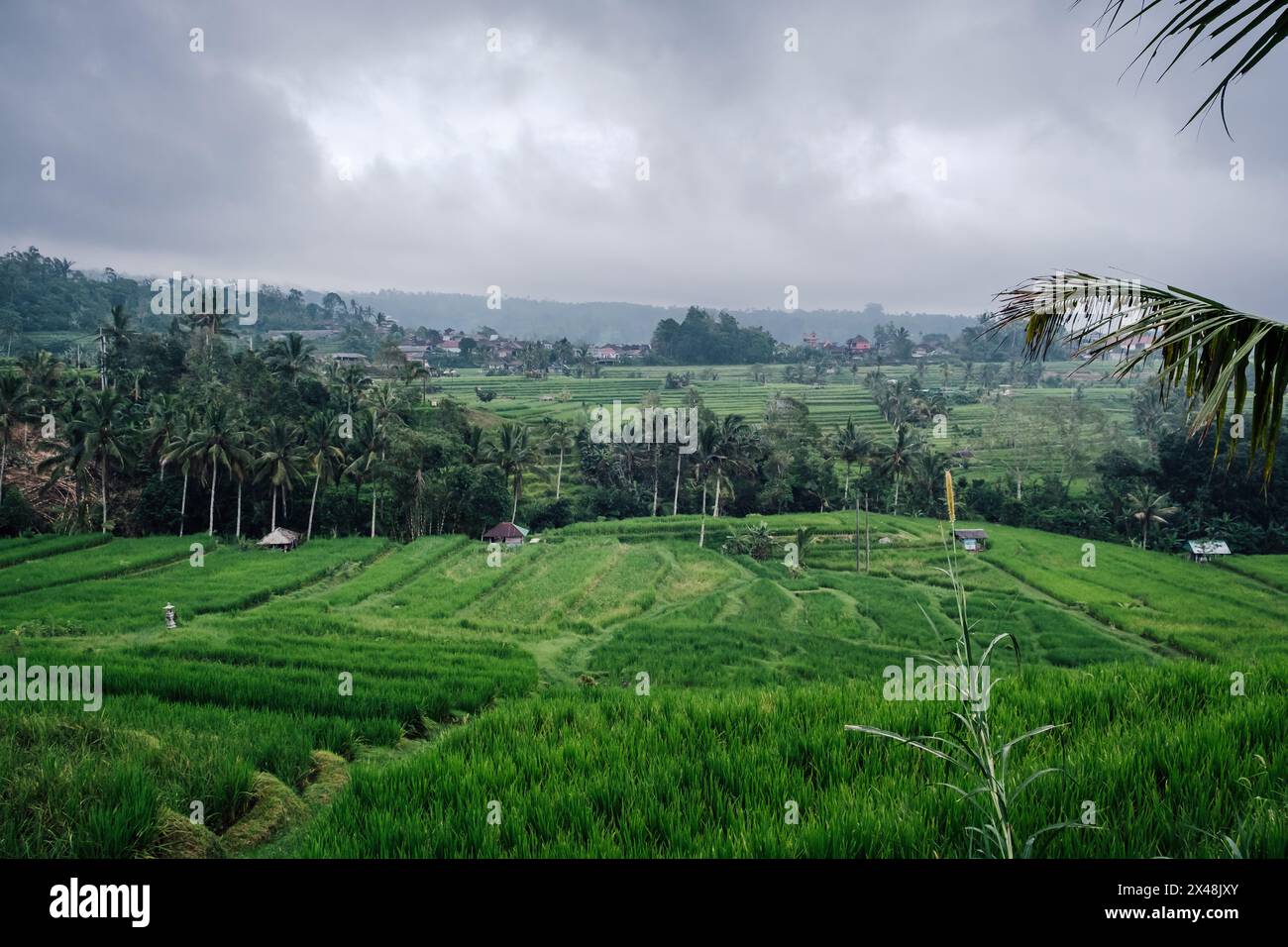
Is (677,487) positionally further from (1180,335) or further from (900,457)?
(1180,335)

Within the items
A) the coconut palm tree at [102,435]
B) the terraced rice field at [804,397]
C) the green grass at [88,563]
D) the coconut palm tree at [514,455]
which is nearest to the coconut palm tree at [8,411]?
the coconut palm tree at [102,435]

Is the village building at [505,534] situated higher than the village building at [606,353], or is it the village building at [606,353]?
the village building at [606,353]

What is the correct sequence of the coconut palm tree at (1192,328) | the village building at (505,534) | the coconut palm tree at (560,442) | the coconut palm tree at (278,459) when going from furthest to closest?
the coconut palm tree at (560,442), the coconut palm tree at (278,459), the village building at (505,534), the coconut palm tree at (1192,328)

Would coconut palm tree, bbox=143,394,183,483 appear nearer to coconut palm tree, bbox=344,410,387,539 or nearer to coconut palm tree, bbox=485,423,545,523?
coconut palm tree, bbox=344,410,387,539

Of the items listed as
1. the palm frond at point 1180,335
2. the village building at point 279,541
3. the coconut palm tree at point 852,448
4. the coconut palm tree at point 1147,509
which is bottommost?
the village building at point 279,541

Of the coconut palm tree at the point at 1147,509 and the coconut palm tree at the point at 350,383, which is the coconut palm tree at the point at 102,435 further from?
the coconut palm tree at the point at 1147,509

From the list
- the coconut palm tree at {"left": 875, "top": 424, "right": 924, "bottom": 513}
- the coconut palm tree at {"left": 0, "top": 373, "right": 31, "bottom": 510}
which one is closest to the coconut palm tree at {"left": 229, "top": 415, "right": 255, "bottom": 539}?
the coconut palm tree at {"left": 0, "top": 373, "right": 31, "bottom": 510}
